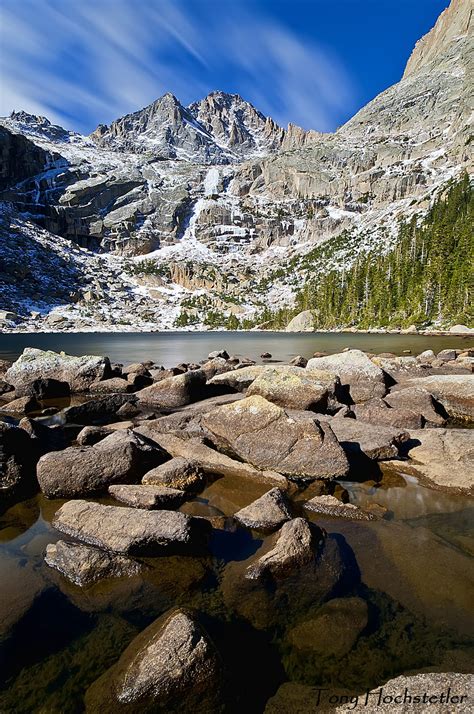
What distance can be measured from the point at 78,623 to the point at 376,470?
24.2ft

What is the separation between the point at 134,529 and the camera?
20.2 ft

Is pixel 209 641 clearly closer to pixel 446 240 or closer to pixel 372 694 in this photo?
pixel 372 694

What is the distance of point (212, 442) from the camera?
36.1 feet

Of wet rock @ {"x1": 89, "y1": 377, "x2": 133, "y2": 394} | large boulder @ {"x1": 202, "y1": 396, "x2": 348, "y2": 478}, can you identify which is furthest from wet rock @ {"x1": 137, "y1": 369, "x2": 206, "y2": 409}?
large boulder @ {"x1": 202, "y1": 396, "x2": 348, "y2": 478}

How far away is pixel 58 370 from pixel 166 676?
2008 cm

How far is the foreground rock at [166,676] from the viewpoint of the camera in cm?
360

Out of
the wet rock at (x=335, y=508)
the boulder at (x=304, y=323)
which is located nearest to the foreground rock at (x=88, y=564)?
the wet rock at (x=335, y=508)

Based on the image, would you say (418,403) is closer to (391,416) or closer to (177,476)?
(391,416)

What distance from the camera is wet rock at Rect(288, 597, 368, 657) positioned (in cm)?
434

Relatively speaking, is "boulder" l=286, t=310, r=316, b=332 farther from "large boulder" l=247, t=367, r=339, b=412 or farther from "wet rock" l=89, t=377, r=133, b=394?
"large boulder" l=247, t=367, r=339, b=412

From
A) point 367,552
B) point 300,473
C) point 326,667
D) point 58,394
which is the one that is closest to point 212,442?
point 300,473

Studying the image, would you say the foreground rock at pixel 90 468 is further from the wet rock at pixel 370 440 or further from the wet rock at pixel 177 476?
the wet rock at pixel 370 440

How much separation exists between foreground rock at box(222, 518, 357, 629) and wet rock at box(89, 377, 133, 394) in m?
15.5

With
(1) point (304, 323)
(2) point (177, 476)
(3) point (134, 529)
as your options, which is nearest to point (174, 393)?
(2) point (177, 476)
